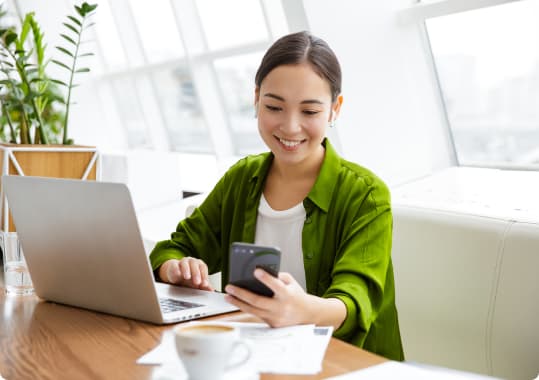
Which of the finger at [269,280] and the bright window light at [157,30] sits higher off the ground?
the bright window light at [157,30]

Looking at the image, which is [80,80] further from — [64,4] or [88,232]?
[88,232]

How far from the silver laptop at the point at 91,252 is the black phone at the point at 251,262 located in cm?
17

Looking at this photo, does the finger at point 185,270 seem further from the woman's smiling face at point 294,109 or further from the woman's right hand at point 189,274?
the woman's smiling face at point 294,109

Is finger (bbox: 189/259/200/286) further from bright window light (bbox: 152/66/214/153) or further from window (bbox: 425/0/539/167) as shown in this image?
bright window light (bbox: 152/66/214/153)

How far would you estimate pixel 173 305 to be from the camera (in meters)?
1.29

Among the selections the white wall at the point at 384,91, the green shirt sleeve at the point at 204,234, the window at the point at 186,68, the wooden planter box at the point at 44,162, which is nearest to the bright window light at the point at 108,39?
the window at the point at 186,68

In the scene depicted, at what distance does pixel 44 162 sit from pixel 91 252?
215 centimetres

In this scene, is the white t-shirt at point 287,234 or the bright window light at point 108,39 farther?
the bright window light at point 108,39

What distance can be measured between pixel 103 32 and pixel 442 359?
651 cm

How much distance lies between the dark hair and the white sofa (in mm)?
451

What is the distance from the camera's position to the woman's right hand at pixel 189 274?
1.45 m

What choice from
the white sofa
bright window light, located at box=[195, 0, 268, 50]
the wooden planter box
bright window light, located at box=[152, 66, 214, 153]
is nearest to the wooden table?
the white sofa

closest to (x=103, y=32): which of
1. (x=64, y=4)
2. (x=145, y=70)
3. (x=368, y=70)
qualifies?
(x=64, y=4)

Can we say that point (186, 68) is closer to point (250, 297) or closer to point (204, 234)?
point (204, 234)
